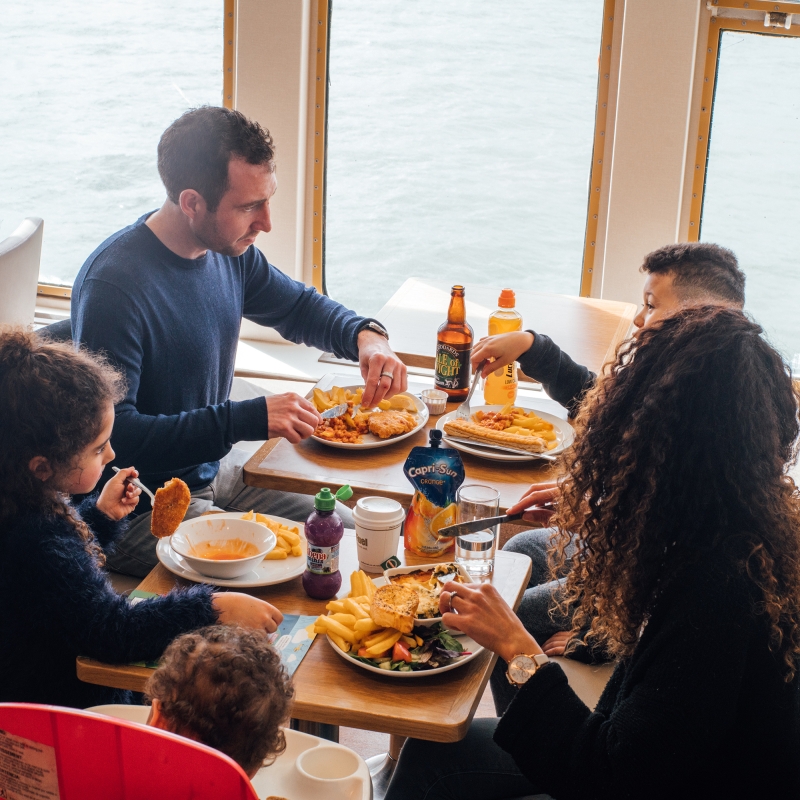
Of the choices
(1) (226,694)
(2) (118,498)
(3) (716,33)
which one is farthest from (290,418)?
(3) (716,33)

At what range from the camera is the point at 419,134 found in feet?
13.5

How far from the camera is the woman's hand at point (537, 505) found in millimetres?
1863

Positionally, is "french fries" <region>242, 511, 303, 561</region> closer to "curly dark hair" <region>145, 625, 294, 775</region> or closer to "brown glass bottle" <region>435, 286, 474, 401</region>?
"curly dark hair" <region>145, 625, 294, 775</region>

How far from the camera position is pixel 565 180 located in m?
3.92

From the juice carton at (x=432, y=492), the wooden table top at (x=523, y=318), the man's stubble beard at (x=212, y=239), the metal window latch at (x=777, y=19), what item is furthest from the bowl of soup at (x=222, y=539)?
the metal window latch at (x=777, y=19)

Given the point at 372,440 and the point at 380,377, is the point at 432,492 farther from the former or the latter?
the point at 380,377

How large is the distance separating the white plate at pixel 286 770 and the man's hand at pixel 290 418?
0.83 m

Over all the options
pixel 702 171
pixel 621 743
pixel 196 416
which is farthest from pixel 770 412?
pixel 702 171

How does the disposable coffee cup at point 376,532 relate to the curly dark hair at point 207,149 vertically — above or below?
below

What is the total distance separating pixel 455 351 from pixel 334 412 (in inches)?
14.5

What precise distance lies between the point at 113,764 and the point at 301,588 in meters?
0.78

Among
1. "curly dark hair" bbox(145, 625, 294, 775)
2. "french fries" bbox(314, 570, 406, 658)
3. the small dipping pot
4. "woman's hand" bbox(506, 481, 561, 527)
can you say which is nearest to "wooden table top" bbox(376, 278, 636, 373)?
the small dipping pot

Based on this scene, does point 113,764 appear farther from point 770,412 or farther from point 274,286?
point 274,286

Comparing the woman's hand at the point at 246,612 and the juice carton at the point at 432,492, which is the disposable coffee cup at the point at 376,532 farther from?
the woman's hand at the point at 246,612
